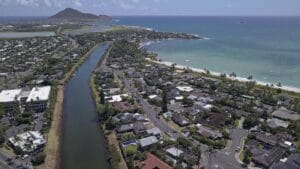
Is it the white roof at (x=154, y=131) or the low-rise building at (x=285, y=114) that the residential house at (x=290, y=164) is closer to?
the low-rise building at (x=285, y=114)

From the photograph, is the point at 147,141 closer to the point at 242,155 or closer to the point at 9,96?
the point at 242,155

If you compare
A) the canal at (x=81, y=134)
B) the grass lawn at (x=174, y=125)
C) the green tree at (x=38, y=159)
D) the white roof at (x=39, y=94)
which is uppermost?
the white roof at (x=39, y=94)

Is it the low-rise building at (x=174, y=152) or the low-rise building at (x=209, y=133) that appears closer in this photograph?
the low-rise building at (x=174, y=152)

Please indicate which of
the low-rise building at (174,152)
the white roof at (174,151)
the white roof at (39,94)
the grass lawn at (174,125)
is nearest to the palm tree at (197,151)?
the low-rise building at (174,152)

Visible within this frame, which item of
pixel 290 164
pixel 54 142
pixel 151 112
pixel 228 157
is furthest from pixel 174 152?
pixel 54 142

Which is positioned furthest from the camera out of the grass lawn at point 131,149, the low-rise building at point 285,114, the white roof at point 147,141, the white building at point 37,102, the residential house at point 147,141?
the white building at point 37,102

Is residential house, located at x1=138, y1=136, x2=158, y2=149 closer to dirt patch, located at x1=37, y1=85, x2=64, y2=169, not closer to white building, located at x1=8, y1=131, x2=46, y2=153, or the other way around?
dirt patch, located at x1=37, y1=85, x2=64, y2=169

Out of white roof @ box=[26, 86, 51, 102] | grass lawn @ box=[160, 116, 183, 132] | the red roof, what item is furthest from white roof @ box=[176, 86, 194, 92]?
the red roof

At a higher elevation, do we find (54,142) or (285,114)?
(285,114)
